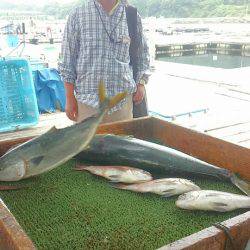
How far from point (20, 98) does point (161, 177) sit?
6.23m

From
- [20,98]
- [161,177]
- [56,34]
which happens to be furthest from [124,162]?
[56,34]

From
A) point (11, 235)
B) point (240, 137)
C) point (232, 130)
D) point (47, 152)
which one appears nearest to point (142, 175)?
point (47, 152)

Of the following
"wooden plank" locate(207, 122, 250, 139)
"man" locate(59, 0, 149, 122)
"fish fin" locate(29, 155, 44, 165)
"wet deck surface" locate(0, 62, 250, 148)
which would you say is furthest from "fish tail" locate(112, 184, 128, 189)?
"wooden plank" locate(207, 122, 250, 139)

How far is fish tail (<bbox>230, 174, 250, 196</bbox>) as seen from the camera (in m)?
2.38

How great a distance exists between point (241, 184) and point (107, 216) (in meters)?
1.00

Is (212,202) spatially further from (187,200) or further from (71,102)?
A: (71,102)

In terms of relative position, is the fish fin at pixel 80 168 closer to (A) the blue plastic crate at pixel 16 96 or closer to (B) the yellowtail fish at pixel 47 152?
(B) the yellowtail fish at pixel 47 152

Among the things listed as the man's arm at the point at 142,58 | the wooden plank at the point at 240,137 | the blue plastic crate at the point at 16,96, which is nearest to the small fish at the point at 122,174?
the man's arm at the point at 142,58

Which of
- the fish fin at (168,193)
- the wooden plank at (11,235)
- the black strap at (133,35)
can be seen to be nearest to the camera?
the wooden plank at (11,235)

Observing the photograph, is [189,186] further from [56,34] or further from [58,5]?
[58,5]

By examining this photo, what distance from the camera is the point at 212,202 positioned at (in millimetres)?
2094

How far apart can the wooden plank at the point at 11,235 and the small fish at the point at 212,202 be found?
0.95 metres

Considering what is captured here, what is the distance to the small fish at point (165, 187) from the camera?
227 centimetres

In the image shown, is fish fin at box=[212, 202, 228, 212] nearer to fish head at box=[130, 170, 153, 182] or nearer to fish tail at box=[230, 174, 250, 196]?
fish tail at box=[230, 174, 250, 196]
